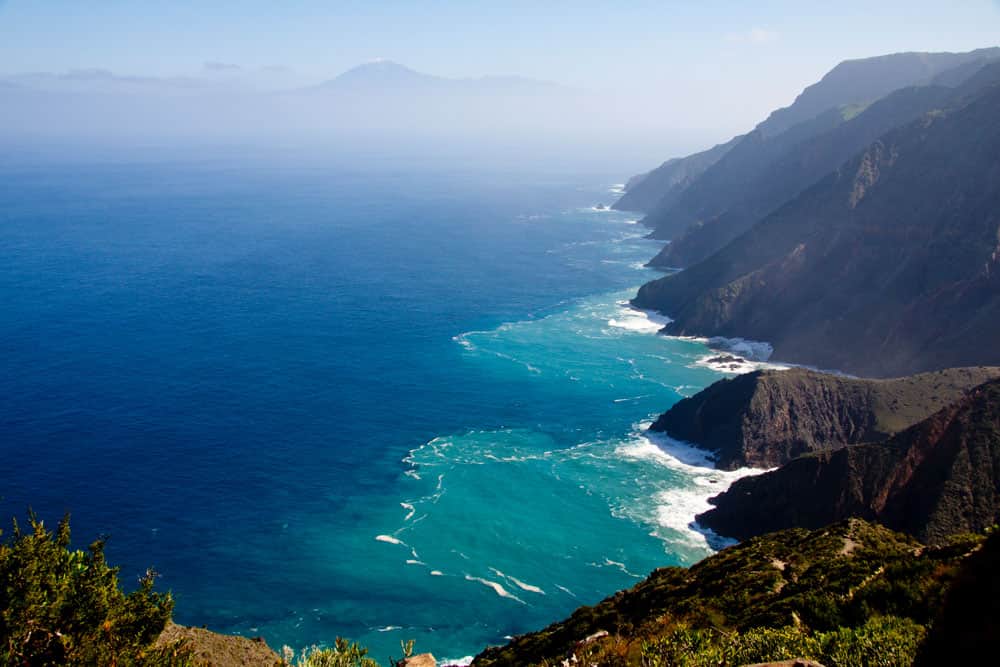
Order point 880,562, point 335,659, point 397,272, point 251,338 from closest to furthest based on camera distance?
point 335,659 < point 880,562 < point 251,338 < point 397,272

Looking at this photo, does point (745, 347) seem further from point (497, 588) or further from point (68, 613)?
point (68, 613)

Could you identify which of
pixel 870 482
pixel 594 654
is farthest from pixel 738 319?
pixel 594 654

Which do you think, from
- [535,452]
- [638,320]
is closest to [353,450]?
[535,452]

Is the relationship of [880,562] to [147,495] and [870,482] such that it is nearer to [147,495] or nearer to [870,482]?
[870,482]

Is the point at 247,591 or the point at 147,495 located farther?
the point at 147,495

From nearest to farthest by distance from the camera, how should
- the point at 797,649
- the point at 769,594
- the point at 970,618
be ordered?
the point at 970,618, the point at 797,649, the point at 769,594

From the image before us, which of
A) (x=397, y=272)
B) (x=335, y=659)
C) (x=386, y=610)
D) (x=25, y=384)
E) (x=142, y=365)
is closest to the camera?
(x=335, y=659)
